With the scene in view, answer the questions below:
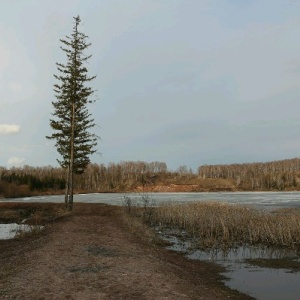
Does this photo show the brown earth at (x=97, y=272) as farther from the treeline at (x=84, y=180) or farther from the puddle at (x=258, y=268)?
the treeline at (x=84, y=180)

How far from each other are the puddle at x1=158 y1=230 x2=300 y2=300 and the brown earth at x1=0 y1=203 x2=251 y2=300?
2.53ft

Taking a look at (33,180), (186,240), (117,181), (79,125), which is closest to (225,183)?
(117,181)

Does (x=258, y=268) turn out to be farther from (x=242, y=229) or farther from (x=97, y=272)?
(x=242, y=229)

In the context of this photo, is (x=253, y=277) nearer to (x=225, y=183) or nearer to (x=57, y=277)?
(x=57, y=277)

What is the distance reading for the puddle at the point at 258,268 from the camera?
1285cm

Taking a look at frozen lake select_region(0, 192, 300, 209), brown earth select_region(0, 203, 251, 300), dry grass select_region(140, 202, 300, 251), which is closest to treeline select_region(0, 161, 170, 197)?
frozen lake select_region(0, 192, 300, 209)

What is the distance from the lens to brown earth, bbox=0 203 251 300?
9.73 m

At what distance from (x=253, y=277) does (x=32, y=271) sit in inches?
302

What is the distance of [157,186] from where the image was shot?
14675cm

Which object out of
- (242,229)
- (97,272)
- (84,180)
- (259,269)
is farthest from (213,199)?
(84,180)

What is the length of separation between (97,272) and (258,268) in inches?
286

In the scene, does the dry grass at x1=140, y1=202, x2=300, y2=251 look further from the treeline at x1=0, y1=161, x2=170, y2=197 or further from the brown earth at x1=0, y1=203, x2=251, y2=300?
the treeline at x1=0, y1=161, x2=170, y2=197

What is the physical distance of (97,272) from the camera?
11773mm

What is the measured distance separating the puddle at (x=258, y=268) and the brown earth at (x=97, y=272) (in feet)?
2.53
